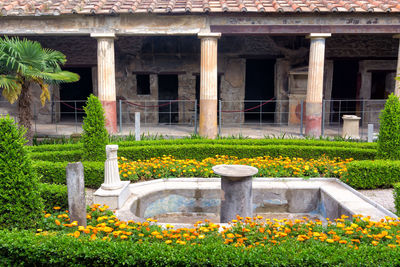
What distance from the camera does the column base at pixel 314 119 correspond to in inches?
448

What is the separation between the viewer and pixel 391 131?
289 inches

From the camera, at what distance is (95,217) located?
16.4 feet

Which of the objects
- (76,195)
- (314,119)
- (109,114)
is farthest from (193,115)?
(76,195)

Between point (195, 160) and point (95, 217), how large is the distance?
373 cm

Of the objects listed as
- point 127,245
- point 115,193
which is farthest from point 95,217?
point 127,245

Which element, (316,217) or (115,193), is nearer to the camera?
(115,193)

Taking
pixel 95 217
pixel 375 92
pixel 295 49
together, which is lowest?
pixel 95 217

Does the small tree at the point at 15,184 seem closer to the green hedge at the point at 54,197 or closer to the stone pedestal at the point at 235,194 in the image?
the green hedge at the point at 54,197

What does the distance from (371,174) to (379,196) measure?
45 centimetres

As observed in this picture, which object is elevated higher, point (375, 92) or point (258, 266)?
point (375, 92)

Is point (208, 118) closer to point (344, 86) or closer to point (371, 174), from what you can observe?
point (371, 174)

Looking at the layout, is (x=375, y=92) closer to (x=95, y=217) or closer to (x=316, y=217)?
(x=316, y=217)

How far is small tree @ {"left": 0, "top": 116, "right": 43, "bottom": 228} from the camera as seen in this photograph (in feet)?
14.3

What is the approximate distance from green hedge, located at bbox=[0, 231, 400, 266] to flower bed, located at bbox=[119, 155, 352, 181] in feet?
10.8
